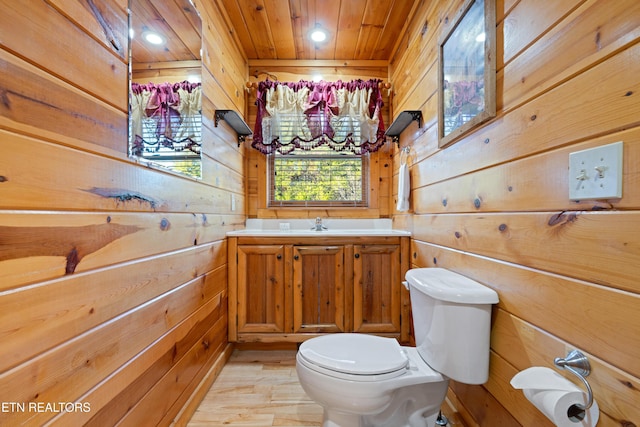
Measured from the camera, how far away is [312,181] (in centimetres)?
254

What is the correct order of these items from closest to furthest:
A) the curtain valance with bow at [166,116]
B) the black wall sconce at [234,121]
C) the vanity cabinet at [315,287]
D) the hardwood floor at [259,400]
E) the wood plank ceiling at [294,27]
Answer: the curtain valance with bow at [166,116], the wood plank ceiling at [294,27], the hardwood floor at [259,400], the black wall sconce at [234,121], the vanity cabinet at [315,287]

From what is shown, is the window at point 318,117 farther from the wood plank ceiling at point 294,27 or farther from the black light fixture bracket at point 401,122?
the wood plank ceiling at point 294,27

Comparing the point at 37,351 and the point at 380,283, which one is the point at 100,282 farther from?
the point at 380,283

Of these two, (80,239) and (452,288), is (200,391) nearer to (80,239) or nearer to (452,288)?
(80,239)

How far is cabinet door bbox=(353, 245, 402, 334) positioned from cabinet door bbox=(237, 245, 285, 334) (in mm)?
561

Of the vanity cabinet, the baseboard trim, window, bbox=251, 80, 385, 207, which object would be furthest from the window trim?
the baseboard trim

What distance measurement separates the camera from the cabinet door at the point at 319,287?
6.48ft

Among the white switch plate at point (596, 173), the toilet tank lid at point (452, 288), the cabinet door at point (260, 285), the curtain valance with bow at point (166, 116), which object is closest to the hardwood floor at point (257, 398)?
the cabinet door at point (260, 285)

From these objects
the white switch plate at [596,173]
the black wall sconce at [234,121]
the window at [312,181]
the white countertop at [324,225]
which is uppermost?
the black wall sconce at [234,121]

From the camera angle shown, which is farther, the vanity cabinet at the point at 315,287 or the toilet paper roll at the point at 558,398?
the vanity cabinet at the point at 315,287

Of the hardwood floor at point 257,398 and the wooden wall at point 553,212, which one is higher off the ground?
the wooden wall at point 553,212

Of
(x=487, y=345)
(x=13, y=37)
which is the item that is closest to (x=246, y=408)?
(x=487, y=345)

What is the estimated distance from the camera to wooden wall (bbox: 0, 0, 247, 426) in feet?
1.93

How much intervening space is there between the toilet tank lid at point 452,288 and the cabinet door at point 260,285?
1.04 meters
